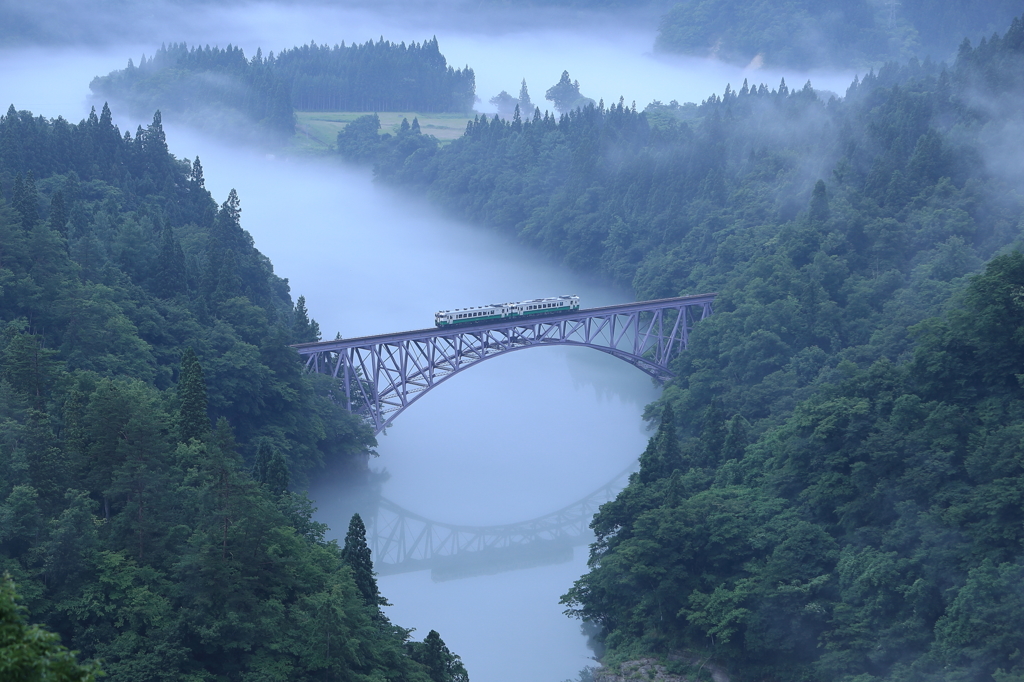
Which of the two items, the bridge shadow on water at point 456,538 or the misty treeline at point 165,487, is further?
the bridge shadow on water at point 456,538

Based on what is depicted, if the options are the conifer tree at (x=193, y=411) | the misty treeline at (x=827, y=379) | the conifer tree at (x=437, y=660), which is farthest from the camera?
the conifer tree at (x=193, y=411)

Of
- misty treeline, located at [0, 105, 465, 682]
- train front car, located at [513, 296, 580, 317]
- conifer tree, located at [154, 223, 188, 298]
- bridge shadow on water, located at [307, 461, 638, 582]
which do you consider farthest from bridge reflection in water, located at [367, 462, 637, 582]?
conifer tree, located at [154, 223, 188, 298]

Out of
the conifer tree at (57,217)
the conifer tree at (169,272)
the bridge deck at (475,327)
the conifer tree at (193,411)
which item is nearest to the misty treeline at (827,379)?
the bridge deck at (475,327)

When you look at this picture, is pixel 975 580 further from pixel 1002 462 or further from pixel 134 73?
pixel 134 73

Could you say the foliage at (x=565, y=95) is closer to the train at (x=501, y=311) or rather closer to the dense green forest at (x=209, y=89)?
the dense green forest at (x=209, y=89)

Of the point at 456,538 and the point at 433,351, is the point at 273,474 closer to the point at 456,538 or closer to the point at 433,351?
the point at 456,538

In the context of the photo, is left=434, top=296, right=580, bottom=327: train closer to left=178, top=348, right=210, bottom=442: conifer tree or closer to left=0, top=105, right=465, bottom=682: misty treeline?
left=0, top=105, right=465, bottom=682: misty treeline
